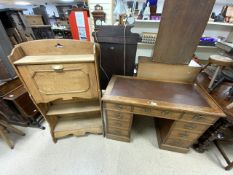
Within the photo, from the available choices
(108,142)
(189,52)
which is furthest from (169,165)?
(189,52)

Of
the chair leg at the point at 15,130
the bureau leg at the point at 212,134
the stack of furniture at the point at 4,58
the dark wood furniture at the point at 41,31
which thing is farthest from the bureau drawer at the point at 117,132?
the dark wood furniture at the point at 41,31

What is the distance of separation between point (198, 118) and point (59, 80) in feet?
4.18

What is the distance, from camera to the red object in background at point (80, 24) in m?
2.38

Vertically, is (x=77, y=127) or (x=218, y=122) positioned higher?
(x=218, y=122)

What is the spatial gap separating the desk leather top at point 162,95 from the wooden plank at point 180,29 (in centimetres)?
30

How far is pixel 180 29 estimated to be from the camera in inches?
43.0

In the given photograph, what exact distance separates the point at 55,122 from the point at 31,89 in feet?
2.22

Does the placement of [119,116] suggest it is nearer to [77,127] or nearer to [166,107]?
[166,107]

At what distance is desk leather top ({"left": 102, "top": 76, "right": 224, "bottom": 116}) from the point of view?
101 centimetres

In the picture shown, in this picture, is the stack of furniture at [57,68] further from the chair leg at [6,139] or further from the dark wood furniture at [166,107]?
the chair leg at [6,139]

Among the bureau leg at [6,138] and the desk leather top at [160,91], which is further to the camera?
the bureau leg at [6,138]

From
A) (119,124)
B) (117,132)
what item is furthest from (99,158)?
(119,124)

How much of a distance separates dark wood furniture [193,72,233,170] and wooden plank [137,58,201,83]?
17 centimetres

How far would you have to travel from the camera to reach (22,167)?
49.1 inches
